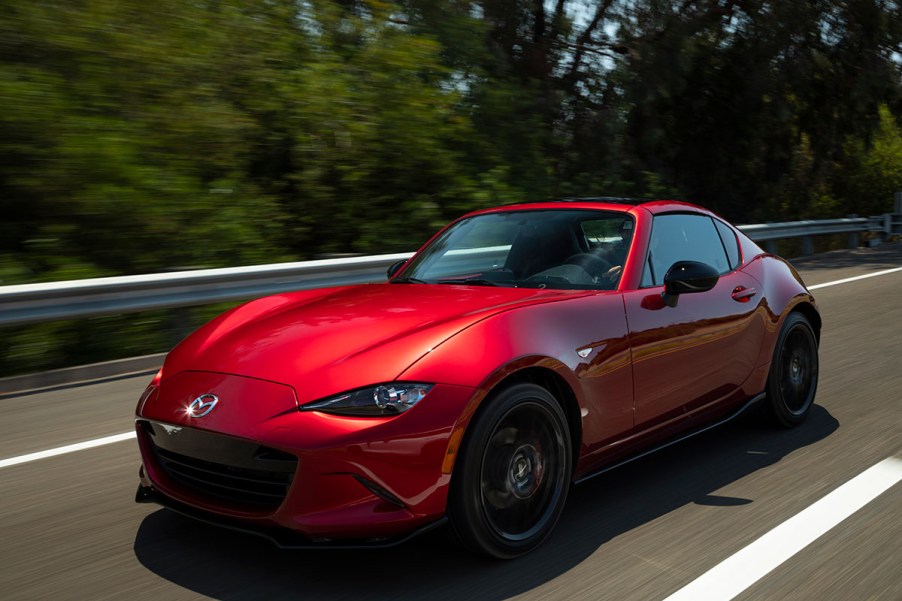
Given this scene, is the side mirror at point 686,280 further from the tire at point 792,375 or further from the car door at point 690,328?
the tire at point 792,375

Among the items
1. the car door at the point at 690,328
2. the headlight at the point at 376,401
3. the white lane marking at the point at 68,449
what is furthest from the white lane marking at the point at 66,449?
the car door at the point at 690,328

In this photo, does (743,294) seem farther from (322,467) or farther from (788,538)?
(322,467)

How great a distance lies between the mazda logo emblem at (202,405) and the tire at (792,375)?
3.29m

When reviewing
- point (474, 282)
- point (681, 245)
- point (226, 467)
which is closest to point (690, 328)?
point (681, 245)

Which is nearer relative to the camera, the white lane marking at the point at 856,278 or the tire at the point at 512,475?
the tire at the point at 512,475

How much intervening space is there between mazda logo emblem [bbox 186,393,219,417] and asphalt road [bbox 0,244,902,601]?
0.57 meters

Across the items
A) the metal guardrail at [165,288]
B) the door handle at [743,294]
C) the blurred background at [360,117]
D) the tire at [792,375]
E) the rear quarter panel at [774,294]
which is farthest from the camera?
the blurred background at [360,117]

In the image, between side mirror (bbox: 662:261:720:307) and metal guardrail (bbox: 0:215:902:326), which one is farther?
metal guardrail (bbox: 0:215:902:326)

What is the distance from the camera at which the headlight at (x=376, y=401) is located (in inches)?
131

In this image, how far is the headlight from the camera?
332 centimetres

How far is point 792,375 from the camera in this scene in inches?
223

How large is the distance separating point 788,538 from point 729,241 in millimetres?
2149

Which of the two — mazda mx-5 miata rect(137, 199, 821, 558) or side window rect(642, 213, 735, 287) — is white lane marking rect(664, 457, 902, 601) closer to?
mazda mx-5 miata rect(137, 199, 821, 558)

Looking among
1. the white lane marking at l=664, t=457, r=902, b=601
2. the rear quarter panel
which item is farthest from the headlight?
the rear quarter panel
